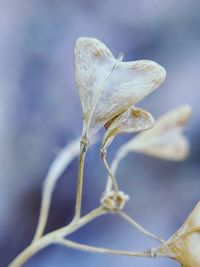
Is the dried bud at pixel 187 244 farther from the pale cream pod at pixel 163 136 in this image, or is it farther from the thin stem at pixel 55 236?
the pale cream pod at pixel 163 136

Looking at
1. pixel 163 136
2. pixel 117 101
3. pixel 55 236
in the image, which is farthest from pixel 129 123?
pixel 163 136

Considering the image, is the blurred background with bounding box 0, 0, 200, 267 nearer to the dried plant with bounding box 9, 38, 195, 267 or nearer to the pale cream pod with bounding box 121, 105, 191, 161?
the pale cream pod with bounding box 121, 105, 191, 161

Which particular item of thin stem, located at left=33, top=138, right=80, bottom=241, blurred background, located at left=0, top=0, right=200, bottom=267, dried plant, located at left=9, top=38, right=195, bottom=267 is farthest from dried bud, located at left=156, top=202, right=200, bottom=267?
blurred background, located at left=0, top=0, right=200, bottom=267

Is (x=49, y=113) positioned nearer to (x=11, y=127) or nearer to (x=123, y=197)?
(x=11, y=127)

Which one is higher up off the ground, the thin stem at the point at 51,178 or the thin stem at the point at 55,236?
the thin stem at the point at 51,178

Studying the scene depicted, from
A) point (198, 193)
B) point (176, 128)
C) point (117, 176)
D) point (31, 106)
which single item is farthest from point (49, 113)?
point (176, 128)

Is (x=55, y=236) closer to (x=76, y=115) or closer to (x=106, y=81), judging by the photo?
(x=106, y=81)

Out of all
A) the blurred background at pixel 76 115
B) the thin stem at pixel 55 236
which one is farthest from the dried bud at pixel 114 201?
the blurred background at pixel 76 115
